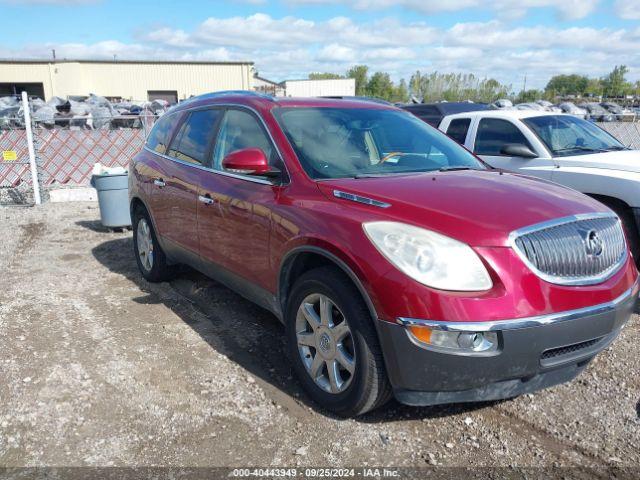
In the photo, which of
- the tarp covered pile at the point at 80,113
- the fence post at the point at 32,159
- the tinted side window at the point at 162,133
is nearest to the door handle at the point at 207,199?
the tinted side window at the point at 162,133

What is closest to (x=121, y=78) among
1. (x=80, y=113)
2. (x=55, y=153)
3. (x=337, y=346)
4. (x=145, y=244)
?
(x=80, y=113)

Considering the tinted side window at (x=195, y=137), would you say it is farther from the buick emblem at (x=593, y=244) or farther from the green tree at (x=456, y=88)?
the green tree at (x=456, y=88)

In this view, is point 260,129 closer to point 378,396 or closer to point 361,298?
point 361,298

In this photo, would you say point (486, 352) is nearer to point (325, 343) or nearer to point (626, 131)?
point (325, 343)

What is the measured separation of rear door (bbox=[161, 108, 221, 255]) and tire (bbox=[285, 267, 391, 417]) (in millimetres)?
1499

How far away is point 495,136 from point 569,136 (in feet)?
2.66

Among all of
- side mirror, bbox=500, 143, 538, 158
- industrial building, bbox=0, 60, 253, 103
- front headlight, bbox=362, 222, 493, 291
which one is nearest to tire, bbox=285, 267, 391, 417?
front headlight, bbox=362, 222, 493, 291

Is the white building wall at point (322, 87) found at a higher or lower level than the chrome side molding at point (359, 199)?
higher

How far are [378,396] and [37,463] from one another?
1.72 metres

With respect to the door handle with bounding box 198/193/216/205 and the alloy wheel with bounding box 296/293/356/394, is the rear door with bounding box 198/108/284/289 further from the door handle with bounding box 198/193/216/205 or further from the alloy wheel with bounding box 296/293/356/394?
the alloy wheel with bounding box 296/293/356/394

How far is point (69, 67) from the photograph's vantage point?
43.9 m

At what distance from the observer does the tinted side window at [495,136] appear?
6312 millimetres

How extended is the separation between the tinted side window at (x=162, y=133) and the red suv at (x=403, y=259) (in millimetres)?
1207

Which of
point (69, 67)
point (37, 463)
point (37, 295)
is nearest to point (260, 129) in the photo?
point (37, 463)
